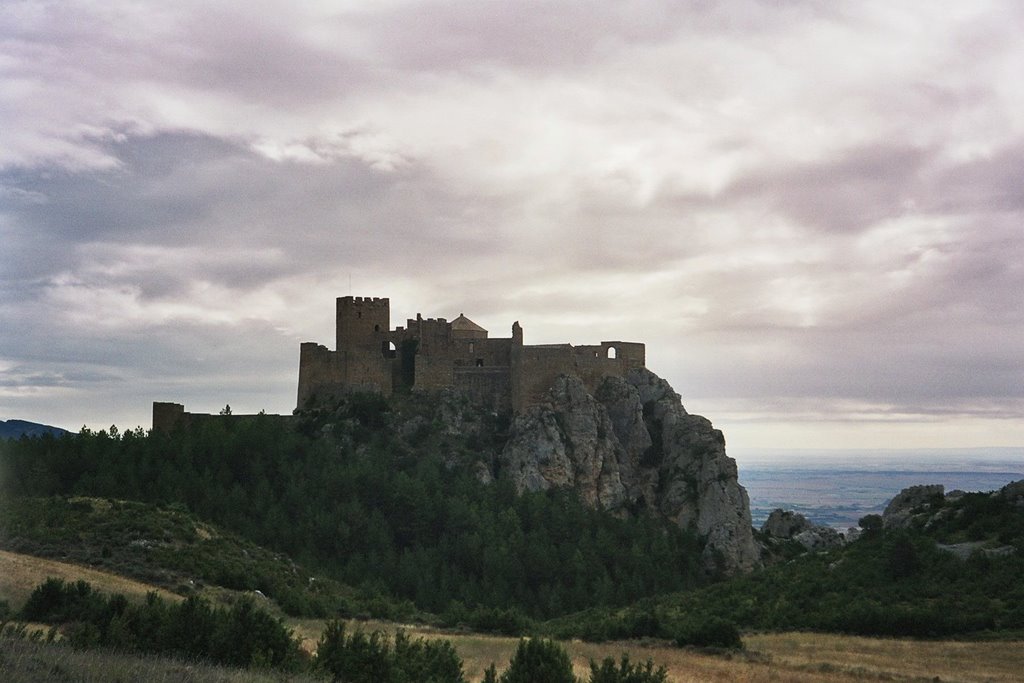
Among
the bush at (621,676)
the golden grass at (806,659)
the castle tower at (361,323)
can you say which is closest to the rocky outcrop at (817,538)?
the castle tower at (361,323)

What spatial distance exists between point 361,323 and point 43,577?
34086mm

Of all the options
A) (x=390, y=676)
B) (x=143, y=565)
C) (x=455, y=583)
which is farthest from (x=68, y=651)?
(x=455, y=583)

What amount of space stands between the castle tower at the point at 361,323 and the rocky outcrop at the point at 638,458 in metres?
9.51

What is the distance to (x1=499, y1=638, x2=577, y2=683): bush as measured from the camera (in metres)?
18.3

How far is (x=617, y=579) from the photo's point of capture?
51469 mm

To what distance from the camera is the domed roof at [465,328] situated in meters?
62.4

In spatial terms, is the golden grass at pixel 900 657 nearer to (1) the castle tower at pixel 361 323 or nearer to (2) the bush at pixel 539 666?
(2) the bush at pixel 539 666

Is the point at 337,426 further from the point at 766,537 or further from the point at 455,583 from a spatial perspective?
the point at 766,537

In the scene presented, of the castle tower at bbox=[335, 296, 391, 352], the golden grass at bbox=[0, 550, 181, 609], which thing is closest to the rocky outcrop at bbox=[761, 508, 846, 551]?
the castle tower at bbox=[335, 296, 391, 352]

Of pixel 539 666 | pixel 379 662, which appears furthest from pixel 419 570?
pixel 539 666

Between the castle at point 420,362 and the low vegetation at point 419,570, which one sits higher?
the castle at point 420,362

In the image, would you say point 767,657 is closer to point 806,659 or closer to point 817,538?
point 806,659

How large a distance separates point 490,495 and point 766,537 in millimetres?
18901

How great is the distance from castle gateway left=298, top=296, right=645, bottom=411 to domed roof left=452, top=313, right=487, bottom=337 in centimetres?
112
